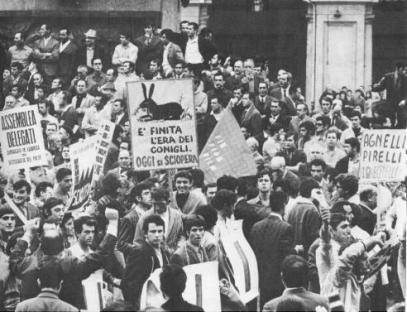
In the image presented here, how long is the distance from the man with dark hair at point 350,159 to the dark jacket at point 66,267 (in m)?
3.22

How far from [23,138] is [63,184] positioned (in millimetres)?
678

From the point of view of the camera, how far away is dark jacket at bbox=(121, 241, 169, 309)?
1205 centimetres

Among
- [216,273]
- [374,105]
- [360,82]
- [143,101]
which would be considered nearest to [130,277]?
[216,273]

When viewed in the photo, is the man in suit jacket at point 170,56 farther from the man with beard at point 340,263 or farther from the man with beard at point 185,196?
the man with beard at point 340,263

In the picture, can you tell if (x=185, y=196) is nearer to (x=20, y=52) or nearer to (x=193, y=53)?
(x=193, y=53)

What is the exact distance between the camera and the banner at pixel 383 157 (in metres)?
13.5

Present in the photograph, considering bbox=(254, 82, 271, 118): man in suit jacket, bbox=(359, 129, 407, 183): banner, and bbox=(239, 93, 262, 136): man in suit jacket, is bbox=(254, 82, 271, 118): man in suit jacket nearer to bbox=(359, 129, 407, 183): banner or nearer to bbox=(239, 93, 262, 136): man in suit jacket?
bbox=(239, 93, 262, 136): man in suit jacket

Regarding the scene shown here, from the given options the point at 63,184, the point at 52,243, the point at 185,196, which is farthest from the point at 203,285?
the point at 63,184

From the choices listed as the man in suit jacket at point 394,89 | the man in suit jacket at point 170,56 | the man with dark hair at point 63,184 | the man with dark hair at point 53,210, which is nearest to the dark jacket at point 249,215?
the man with dark hair at point 53,210

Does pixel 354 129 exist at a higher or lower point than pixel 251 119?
lower

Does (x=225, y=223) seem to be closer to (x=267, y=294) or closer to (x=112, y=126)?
(x=267, y=294)

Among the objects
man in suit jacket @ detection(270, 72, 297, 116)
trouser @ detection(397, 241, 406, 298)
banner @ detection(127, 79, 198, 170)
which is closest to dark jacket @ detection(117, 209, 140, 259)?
banner @ detection(127, 79, 198, 170)

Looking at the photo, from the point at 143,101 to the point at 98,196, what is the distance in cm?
116

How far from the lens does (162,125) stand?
13.7m
